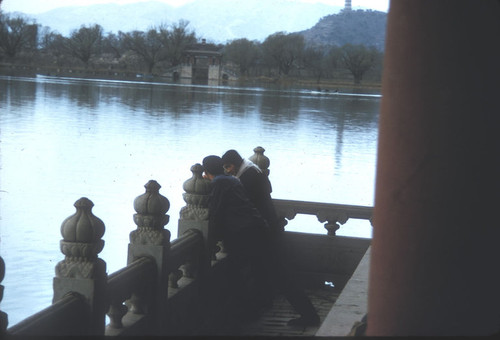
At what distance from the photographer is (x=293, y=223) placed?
18078 millimetres

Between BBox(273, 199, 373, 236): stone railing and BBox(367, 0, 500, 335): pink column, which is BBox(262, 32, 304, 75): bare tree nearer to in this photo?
BBox(273, 199, 373, 236): stone railing

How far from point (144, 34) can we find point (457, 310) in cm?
17488

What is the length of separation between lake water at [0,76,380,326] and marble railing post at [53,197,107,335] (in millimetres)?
6639

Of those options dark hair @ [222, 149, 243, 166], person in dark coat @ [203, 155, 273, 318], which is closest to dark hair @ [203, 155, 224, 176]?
person in dark coat @ [203, 155, 273, 318]

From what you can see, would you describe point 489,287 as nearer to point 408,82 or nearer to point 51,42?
point 408,82

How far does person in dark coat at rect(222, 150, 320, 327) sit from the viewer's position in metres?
7.71

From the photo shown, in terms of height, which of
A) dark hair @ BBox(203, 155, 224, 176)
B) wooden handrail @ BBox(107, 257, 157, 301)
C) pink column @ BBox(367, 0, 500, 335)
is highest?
pink column @ BBox(367, 0, 500, 335)

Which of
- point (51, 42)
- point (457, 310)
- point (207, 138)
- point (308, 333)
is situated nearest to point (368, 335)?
point (457, 310)

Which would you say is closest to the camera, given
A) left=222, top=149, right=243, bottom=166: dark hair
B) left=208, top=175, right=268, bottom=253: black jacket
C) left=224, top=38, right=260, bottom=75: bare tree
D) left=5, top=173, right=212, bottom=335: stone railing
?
left=5, top=173, right=212, bottom=335: stone railing

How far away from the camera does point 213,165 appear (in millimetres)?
7496

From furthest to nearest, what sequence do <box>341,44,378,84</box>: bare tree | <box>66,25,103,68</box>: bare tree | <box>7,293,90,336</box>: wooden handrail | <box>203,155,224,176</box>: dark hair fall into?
<box>66,25,103,68</box>: bare tree → <box>341,44,378,84</box>: bare tree → <box>203,155,224,176</box>: dark hair → <box>7,293,90,336</box>: wooden handrail

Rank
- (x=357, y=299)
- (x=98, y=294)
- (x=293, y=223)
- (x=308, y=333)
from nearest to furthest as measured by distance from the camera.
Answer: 1. (x=98, y=294)
2. (x=357, y=299)
3. (x=308, y=333)
4. (x=293, y=223)

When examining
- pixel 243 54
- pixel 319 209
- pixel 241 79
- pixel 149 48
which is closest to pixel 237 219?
pixel 319 209

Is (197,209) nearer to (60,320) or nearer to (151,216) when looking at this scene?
(151,216)
